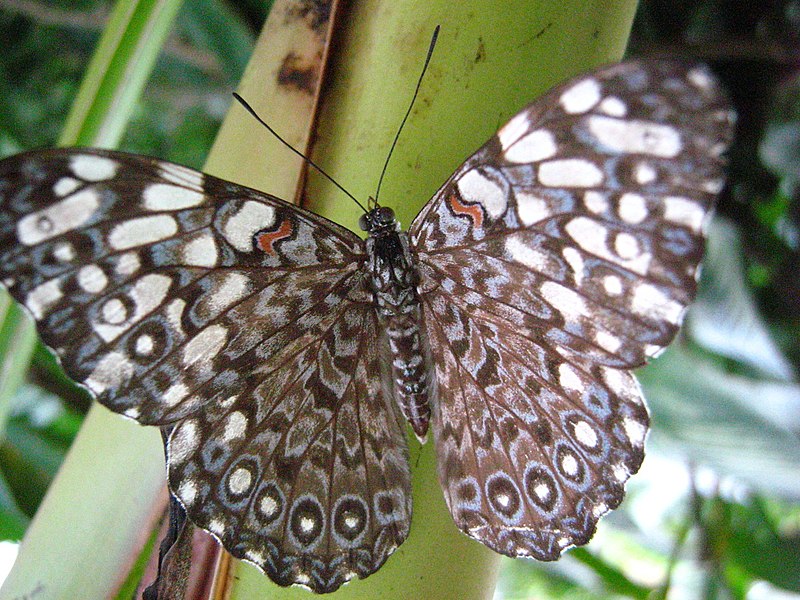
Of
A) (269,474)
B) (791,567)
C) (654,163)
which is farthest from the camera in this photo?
(791,567)

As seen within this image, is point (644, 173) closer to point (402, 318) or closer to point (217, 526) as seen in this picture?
point (402, 318)

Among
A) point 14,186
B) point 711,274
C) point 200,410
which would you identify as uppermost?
point 711,274

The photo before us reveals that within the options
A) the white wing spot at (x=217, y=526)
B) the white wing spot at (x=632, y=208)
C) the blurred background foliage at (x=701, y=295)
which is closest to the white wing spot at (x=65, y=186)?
the white wing spot at (x=217, y=526)

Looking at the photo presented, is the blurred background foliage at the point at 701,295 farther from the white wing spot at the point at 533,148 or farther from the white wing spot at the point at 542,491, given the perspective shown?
the white wing spot at the point at 533,148

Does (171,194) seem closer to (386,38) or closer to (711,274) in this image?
(386,38)

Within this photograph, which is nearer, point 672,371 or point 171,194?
point 171,194

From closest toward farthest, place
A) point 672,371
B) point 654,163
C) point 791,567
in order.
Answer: point 654,163 → point 672,371 → point 791,567

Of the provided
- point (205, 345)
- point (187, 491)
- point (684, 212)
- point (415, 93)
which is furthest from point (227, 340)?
point (684, 212)

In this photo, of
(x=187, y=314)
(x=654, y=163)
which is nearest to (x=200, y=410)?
(x=187, y=314)
